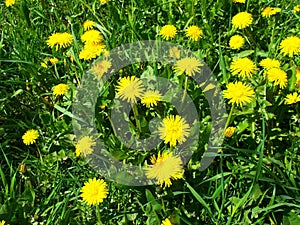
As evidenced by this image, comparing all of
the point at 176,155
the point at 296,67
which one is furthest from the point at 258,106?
the point at 176,155

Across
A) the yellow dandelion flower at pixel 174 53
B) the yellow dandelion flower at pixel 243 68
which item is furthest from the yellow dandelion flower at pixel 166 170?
the yellow dandelion flower at pixel 174 53

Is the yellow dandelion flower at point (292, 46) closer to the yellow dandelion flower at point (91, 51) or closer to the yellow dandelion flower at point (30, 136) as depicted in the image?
the yellow dandelion flower at point (91, 51)

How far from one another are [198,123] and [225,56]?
0.38 meters

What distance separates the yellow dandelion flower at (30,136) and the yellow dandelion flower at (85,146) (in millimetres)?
216

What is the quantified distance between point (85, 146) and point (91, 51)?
16.5 inches

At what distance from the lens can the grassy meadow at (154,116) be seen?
5.08 ft

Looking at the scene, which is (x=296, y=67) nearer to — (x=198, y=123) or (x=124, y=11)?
(x=198, y=123)

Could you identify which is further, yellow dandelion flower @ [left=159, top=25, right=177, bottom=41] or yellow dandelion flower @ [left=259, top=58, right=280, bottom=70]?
yellow dandelion flower @ [left=159, top=25, right=177, bottom=41]

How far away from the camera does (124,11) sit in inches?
90.2

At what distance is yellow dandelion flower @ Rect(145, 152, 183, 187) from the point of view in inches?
58.3

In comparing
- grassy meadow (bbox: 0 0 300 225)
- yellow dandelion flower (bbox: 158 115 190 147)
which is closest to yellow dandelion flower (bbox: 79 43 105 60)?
grassy meadow (bbox: 0 0 300 225)

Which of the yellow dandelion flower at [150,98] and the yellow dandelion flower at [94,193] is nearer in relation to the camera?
the yellow dandelion flower at [94,193]

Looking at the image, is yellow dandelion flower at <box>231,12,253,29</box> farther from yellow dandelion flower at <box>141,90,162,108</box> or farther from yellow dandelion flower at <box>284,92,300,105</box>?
yellow dandelion flower at <box>141,90,162,108</box>

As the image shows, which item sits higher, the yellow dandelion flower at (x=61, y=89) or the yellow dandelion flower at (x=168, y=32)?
the yellow dandelion flower at (x=168, y=32)
